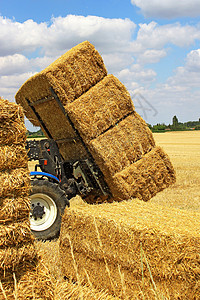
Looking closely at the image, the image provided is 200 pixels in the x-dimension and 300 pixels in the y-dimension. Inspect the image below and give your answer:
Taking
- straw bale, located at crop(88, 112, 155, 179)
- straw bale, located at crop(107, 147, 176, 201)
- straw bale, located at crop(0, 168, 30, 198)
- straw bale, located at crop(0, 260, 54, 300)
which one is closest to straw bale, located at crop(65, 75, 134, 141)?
straw bale, located at crop(88, 112, 155, 179)

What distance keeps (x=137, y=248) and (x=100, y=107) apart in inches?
114

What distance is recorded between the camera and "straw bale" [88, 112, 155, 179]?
5445 mm

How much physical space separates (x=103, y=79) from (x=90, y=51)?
0.59 metres

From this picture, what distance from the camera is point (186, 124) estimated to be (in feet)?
261

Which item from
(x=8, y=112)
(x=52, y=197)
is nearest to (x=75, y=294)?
(x=52, y=197)

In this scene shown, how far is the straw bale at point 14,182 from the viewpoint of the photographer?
10.5 feet

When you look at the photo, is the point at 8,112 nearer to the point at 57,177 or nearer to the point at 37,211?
the point at 37,211

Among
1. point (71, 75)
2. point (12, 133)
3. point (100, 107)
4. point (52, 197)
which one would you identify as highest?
point (71, 75)

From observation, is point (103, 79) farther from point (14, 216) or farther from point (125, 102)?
point (14, 216)

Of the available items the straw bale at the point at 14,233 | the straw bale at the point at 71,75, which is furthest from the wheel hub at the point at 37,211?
the straw bale at the point at 14,233

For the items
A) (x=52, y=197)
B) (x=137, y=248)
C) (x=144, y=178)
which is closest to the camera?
(x=137, y=248)

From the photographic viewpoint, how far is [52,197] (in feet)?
18.7

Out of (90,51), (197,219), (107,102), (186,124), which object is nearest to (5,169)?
(197,219)

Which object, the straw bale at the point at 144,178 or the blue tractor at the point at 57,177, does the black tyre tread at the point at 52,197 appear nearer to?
the blue tractor at the point at 57,177
